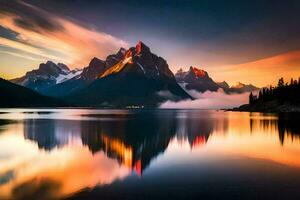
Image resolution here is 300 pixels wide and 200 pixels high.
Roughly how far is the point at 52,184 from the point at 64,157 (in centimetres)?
1461

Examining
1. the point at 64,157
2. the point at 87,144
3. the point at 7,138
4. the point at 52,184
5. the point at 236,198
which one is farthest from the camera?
the point at 7,138

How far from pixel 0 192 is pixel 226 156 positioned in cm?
2945

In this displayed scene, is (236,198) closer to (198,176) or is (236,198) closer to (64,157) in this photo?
(198,176)

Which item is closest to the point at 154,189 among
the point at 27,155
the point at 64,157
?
the point at 64,157

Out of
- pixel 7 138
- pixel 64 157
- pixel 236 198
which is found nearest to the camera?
pixel 236 198

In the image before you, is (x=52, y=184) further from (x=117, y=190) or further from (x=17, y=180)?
(x=117, y=190)

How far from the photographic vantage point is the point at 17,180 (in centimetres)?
2727

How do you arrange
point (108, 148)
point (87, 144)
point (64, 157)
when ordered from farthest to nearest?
point (87, 144) < point (108, 148) < point (64, 157)

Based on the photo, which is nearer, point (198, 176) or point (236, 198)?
point (236, 198)

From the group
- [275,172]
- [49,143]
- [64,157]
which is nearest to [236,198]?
[275,172]

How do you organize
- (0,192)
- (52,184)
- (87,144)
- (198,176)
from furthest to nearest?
(87,144), (198,176), (52,184), (0,192)

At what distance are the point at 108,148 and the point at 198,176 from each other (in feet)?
72.6

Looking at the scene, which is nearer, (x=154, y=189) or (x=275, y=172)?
(x=154, y=189)

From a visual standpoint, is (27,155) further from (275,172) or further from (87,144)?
(275,172)
